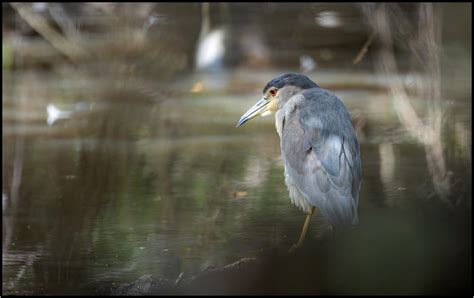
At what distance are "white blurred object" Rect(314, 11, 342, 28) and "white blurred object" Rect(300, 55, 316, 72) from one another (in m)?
1.53

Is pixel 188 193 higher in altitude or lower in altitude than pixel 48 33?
lower

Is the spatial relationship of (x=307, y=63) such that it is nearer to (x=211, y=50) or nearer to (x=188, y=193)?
(x=211, y=50)

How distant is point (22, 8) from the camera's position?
10820 mm

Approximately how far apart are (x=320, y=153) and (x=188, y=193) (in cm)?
167

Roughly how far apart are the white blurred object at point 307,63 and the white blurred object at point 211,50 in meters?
0.86

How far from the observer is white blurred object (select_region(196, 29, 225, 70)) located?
973cm

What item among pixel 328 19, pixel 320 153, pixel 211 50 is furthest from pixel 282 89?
pixel 328 19

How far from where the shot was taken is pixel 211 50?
33.2 feet

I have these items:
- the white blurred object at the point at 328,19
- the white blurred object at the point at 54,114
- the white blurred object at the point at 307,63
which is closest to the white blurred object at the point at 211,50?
the white blurred object at the point at 307,63

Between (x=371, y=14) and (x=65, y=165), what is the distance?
15.7 feet

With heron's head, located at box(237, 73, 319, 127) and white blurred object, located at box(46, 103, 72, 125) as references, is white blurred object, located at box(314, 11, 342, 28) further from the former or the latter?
heron's head, located at box(237, 73, 319, 127)

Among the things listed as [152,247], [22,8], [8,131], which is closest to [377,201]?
[152,247]

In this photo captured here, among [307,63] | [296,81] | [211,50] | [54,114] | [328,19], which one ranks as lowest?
[54,114]

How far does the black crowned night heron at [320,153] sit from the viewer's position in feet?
15.2
